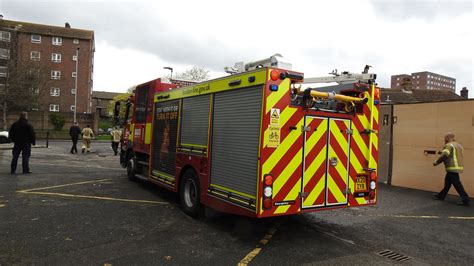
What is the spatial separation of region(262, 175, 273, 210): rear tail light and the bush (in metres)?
37.5

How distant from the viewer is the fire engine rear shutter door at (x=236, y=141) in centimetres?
488

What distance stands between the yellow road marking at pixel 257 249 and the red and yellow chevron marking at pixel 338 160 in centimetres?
103

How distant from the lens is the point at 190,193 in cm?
662

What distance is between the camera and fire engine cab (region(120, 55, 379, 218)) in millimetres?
4781

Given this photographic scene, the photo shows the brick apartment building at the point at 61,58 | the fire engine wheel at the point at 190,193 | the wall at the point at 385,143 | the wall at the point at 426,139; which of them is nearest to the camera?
the fire engine wheel at the point at 190,193

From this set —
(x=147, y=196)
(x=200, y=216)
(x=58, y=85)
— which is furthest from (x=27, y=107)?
(x=200, y=216)

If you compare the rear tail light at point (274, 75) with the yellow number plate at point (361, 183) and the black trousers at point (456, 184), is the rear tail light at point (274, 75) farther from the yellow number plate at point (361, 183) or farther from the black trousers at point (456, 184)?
the black trousers at point (456, 184)

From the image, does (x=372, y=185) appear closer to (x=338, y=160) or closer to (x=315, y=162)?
(x=338, y=160)

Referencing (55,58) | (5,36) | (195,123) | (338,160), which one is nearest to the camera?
(338,160)

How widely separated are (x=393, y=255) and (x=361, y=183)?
126 cm

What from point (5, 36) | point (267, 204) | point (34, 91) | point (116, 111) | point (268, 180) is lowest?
point (267, 204)

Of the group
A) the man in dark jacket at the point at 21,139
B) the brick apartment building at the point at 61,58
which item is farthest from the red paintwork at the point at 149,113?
the brick apartment building at the point at 61,58

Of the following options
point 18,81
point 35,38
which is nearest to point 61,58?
point 35,38

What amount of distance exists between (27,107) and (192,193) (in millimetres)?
36044
